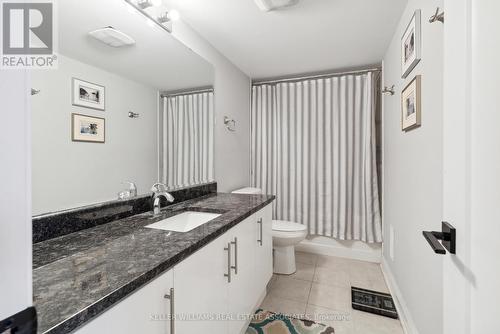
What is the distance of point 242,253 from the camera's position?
1.46m

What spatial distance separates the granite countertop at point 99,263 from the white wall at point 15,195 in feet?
0.62

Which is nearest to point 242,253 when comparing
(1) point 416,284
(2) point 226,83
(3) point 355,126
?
(1) point 416,284

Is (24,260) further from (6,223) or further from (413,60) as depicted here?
(413,60)

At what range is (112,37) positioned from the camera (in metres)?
1.33

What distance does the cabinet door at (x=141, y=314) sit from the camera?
1.98ft

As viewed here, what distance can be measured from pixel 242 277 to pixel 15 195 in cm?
132

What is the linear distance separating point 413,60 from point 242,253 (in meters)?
1.57

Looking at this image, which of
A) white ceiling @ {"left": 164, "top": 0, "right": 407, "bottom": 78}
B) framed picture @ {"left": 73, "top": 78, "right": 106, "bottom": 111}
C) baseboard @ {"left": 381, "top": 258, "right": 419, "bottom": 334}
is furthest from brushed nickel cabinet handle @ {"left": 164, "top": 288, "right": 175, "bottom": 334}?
white ceiling @ {"left": 164, "top": 0, "right": 407, "bottom": 78}

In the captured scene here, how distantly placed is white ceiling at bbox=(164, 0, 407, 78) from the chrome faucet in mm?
1284

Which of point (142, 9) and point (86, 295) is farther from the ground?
point (142, 9)

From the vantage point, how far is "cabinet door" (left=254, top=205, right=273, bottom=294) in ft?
5.70

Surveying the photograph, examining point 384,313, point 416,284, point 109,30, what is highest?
point 109,30

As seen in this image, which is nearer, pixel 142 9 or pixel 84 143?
pixel 84 143

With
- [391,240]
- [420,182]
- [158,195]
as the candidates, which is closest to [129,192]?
[158,195]
